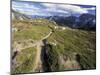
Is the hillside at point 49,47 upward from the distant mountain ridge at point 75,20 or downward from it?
downward

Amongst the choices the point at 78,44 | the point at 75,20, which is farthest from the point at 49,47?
the point at 75,20

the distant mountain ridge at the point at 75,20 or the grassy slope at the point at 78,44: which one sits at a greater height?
the distant mountain ridge at the point at 75,20

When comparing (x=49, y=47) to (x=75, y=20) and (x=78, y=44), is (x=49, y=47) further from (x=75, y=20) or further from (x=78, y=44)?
(x=75, y=20)

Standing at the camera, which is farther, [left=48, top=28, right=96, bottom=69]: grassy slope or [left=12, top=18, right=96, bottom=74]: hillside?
[left=48, top=28, right=96, bottom=69]: grassy slope

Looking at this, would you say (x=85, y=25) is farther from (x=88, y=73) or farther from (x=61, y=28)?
(x=88, y=73)

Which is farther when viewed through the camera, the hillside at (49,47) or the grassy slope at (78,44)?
the grassy slope at (78,44)

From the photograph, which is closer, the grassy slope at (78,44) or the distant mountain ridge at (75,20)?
the distant mountain ridge at (75,20)

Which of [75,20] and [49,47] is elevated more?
[75,20]

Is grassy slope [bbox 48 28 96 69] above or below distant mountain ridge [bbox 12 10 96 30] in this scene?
below

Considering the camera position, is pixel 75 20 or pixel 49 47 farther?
pixel 75 20
